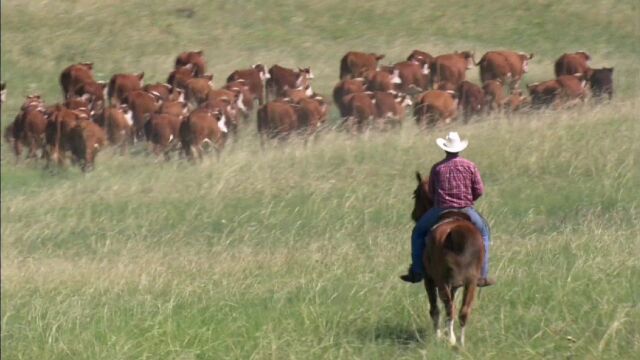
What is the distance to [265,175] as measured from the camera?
1781cm

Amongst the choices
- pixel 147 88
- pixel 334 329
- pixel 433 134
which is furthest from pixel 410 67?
pixel 334 329

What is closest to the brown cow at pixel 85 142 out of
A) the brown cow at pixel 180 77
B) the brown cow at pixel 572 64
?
the brown cow at pixel 180 77

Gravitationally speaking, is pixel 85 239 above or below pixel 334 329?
below

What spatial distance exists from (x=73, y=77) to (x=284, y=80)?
14.7 feet

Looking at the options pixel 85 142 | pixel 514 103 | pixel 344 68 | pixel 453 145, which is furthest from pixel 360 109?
pixel 453 145

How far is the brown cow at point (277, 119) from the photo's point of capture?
23.4m

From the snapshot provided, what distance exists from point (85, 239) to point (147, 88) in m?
12.3

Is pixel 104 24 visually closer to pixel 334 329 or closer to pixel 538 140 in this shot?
pixel 538 140

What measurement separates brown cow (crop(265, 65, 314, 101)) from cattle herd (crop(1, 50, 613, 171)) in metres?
0.02

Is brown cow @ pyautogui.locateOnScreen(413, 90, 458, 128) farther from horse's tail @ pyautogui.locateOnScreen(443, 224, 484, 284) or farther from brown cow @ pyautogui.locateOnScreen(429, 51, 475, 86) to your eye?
horse's tail @ pyautogui.locateOnScreen(443, 224, 484, 284)

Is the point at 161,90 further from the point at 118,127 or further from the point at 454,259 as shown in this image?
the point at 454,259

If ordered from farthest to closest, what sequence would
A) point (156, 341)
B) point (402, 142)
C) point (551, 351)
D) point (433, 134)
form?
point (433, 134) → point (402, 142) → point (156, 341) → point (551, 351)

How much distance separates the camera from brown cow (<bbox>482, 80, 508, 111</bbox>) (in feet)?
80.7

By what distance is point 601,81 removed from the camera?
82.6ft
